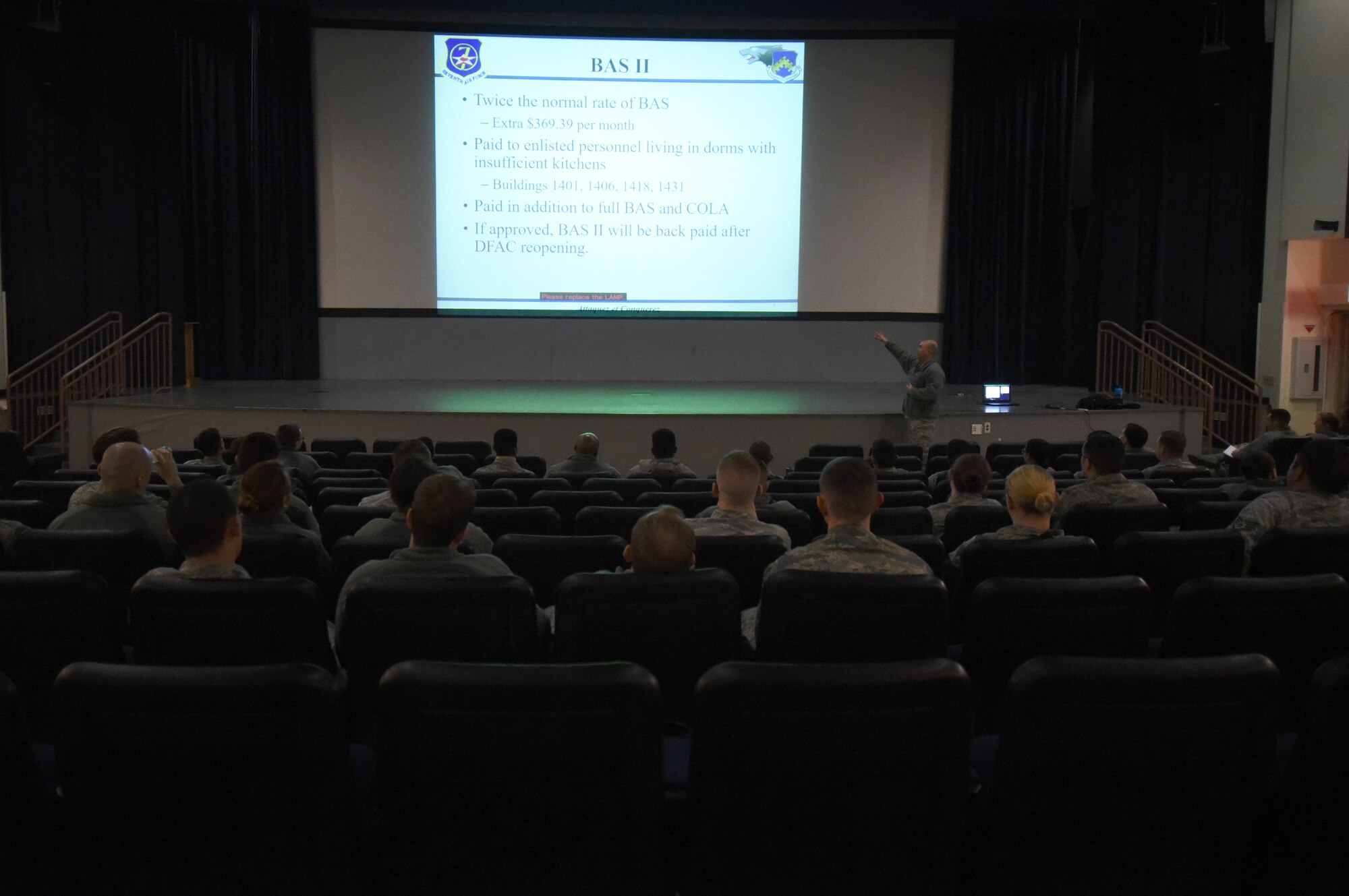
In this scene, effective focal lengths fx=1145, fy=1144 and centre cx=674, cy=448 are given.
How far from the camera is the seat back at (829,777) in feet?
5.90

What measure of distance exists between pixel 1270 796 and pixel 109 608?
2.46 meters

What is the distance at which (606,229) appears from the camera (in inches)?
524

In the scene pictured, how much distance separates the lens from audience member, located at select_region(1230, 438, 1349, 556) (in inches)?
161

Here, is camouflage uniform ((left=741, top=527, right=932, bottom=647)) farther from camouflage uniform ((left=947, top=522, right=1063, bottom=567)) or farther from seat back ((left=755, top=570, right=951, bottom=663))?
camouflage uniform ((left=947, top=522, right=1063, bottom=567))

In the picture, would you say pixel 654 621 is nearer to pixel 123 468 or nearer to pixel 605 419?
pixel 123 468

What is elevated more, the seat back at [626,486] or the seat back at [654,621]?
the seat back at [654,621]

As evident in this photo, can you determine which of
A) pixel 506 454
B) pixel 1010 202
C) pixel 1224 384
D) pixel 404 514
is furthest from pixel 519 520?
pixel 1224 384

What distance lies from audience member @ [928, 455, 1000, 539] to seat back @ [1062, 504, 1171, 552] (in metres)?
0.43

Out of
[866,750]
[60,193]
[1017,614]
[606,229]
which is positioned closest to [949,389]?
[606,229]

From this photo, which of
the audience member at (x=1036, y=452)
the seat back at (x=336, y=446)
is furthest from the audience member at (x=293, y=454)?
the audience member at (x=1036, y=452)

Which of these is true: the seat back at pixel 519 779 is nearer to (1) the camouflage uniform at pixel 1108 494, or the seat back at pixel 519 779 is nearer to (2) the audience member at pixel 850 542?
(2) the audience member at pixel 850 542

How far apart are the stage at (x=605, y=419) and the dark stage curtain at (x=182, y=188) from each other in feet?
8.28

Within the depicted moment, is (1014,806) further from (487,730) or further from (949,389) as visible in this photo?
(949,389)

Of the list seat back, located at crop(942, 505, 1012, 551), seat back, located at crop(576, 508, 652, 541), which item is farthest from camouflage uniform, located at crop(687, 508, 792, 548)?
seat back, located at crop(942, 505, 1012, 551)
